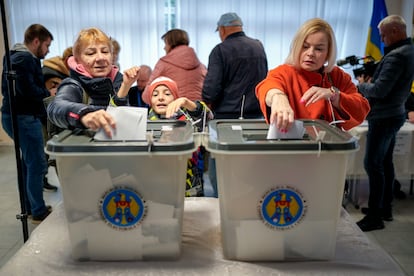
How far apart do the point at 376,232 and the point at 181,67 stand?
5.50 ft

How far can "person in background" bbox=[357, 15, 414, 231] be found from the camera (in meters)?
2.22

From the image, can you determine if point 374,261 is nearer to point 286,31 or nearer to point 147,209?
point 147,209

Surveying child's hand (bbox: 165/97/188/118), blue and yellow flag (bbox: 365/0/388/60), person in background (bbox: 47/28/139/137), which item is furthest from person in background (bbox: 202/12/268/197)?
blue and yellow flag (bbox: 365/0/388/60)

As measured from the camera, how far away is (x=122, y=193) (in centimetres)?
78

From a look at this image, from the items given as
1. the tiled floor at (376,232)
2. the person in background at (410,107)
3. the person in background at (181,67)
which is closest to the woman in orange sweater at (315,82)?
the tiled floor at (376,232)

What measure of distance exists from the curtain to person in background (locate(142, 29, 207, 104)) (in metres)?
1.95

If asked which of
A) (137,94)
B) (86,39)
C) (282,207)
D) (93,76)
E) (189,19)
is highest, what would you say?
(189,19)

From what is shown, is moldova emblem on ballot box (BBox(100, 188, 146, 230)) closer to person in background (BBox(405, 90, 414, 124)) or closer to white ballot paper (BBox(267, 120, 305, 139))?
white ballot paper (BBox(267, 120, 305, 139))

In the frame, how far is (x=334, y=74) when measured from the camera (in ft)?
3.74

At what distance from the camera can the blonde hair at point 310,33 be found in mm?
1078

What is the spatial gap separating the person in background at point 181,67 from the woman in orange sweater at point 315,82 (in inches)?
60.2

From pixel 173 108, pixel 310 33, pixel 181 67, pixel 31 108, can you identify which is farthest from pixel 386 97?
pixel 31 108

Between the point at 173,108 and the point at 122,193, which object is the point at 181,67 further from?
the point at 122,193

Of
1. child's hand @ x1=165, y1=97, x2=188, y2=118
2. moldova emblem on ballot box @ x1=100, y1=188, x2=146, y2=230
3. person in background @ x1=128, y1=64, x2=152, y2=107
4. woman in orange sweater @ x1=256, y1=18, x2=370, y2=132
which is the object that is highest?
woman in orange sweater @ x1=256, y1=18, x2=370, y2=132
